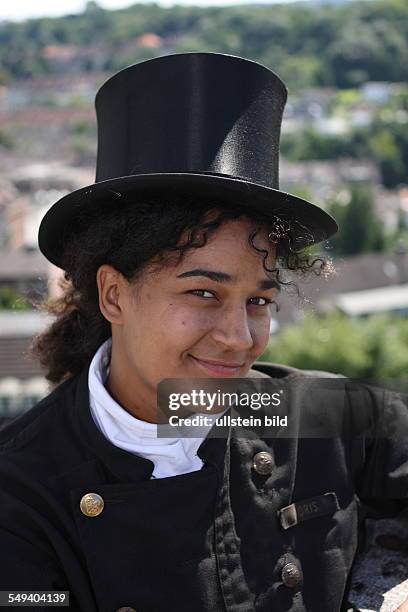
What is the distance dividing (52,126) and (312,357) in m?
81.6

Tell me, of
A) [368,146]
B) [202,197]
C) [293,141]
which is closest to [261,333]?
[202,197]

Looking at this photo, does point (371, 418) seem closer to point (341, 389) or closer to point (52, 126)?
point (341, 389)

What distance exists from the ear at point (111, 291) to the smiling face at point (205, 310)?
0.02 meters

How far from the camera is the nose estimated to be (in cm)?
148

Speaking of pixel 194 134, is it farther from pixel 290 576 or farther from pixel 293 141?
pixel 293 141

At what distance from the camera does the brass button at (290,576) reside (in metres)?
1.56

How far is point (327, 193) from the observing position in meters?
59.4

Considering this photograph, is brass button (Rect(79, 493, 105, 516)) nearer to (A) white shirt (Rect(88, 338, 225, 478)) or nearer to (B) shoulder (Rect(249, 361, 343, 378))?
(A) white shirt (Rect(88, 338, 225, 478))

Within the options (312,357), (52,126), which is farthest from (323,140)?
(312,357)

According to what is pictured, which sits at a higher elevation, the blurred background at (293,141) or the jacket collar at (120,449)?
the blurred background at (293,141)

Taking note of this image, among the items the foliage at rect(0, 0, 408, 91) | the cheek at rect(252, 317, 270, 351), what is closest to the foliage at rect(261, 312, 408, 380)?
the cheek at rect(252, 317, 270, 351)

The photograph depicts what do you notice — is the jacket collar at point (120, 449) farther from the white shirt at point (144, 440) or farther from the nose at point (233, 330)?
the nose at point (233, 330)

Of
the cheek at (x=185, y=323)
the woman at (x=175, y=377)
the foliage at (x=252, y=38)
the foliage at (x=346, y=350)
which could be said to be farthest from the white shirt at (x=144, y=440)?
the foliage at (x=252, y=38)

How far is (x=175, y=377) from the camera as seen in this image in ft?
5.06
